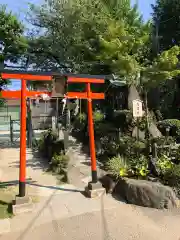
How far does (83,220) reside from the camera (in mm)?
4949

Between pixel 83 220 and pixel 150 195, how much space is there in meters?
1.55

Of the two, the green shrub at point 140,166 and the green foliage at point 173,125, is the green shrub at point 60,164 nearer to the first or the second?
the green shrub at point 140,166

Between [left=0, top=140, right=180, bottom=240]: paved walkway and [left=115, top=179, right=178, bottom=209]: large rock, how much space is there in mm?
159

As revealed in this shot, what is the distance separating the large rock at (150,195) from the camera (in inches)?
212

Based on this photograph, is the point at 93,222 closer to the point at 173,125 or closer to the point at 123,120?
the point at 123,120

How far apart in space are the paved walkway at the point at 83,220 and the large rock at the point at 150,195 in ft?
0.52

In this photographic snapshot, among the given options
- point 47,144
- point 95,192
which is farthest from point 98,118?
point 95,192

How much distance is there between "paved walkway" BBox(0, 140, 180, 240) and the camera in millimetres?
4398

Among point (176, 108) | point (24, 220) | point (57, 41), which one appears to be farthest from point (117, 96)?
point (24, 220)


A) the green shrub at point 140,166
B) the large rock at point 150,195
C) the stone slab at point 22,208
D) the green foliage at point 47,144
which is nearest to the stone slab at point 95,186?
the large rock at point 150,195

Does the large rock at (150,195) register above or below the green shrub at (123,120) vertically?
below

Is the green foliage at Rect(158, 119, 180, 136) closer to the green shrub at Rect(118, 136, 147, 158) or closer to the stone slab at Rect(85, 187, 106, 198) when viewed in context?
the green shrub at Rect(118, 136, 147, 158)

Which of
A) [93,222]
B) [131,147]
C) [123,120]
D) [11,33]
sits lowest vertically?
[93,222]

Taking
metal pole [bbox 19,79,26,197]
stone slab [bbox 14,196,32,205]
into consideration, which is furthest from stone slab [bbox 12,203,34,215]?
metal pole [bbox 19,79,26,197]
